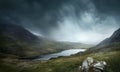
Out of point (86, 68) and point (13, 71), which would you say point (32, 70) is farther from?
point (86, 68)

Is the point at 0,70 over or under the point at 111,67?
over

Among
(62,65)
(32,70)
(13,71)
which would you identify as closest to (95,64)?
(62,65)

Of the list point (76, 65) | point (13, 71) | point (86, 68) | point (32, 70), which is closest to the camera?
point (86, 68)

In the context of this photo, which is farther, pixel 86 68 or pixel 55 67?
pixel 55 67

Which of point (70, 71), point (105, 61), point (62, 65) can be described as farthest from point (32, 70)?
point (105, 61)

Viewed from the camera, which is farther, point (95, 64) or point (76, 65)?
point (76, 65)

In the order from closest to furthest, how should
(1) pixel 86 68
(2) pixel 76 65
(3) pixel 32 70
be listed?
(1) pixel 86 68, (2) pixel 76 65, (3) pixel 32 70

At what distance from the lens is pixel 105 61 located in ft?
366

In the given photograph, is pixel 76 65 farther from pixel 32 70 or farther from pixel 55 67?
pixel 32 70

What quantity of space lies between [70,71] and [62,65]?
12116 mm

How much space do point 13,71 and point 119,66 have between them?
81.8m

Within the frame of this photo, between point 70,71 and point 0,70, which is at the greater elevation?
point 0,70

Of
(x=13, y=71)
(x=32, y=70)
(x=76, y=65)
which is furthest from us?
(x=13, y=71)

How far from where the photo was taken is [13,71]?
140m
